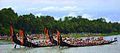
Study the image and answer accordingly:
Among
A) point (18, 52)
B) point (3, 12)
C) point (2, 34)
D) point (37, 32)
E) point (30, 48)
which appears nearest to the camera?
point (18, 52)

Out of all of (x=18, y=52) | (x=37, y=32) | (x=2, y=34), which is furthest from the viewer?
(x=37, y=32)

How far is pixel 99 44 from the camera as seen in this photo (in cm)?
10862

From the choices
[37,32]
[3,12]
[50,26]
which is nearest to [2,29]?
[3,12]

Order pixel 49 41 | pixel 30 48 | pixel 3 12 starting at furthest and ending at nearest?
pixel 3 12
pixel 49 41
pixel 30 48

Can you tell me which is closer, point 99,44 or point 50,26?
point 99,44

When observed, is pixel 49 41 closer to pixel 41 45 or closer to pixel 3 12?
pixel 41 45

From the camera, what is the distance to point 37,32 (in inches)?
7146

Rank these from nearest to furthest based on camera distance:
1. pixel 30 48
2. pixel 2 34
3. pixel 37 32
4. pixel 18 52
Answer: pixel 18 52
pixel 30 48
pixel 2 34
pixel 37 32

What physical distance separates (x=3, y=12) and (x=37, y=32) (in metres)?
18.4

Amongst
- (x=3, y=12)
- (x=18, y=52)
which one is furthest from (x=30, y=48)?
(x=3, y=12)

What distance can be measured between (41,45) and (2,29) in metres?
56.8

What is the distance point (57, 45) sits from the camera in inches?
3910

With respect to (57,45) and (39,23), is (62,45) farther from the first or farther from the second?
(39,23)

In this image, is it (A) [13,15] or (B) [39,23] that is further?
(B) [39,23]
